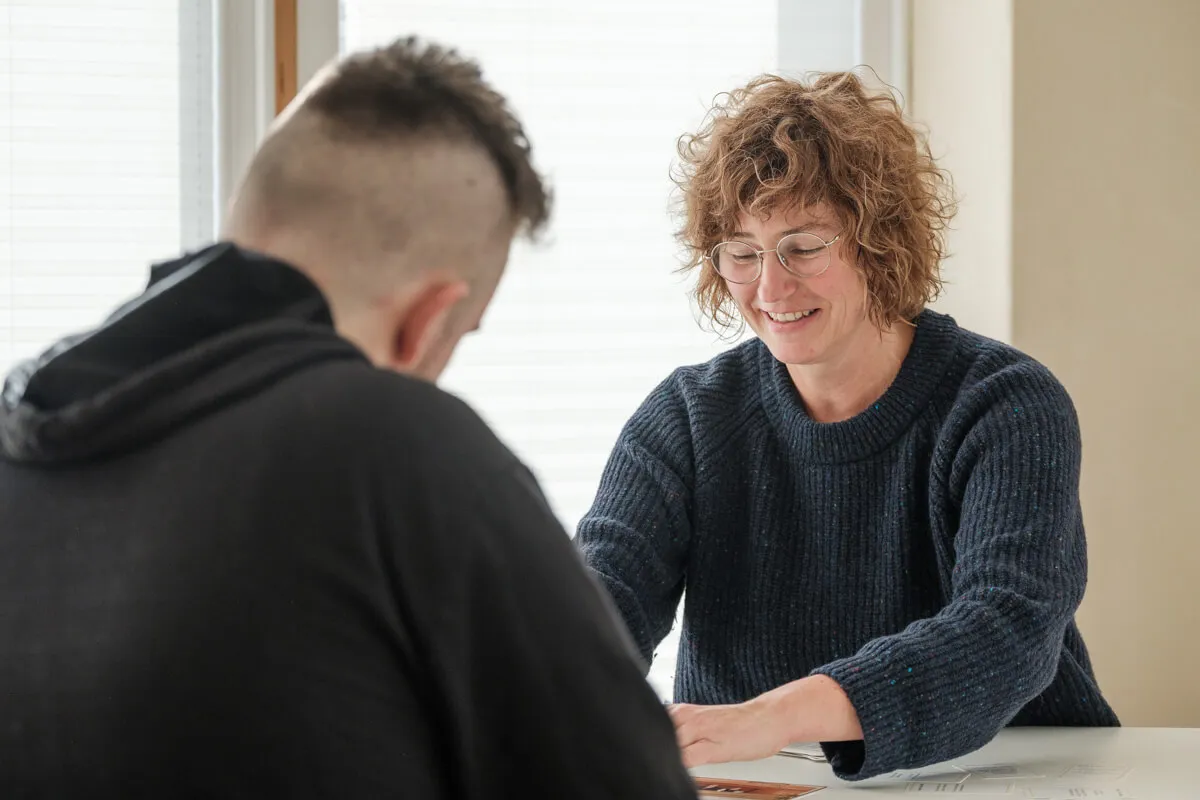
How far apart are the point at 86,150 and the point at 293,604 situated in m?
2.07

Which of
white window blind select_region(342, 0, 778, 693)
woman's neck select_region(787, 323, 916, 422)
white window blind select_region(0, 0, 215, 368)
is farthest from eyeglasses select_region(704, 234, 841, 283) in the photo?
white window blind select_region(0, 0, 215, 368)

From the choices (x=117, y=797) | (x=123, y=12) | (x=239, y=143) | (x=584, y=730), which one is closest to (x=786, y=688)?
(x=584, y=730)

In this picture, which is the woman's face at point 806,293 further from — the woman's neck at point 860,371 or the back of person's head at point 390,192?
the back of person's head at point 390,192

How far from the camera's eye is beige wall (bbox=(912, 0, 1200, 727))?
2.34m

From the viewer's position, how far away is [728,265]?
5.81 feet

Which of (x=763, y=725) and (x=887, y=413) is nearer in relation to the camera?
(x=763, y=725)

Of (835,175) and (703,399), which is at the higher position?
(835,175)

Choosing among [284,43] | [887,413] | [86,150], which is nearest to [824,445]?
[887,413]

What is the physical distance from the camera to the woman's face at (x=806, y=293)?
67.2 inches

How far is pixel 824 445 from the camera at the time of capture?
1.75 m

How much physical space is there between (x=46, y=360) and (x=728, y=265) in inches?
48.3

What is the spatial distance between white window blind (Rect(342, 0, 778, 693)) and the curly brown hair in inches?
29.8

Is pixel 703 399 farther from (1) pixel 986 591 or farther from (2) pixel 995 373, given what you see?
(1) pixel 986 591

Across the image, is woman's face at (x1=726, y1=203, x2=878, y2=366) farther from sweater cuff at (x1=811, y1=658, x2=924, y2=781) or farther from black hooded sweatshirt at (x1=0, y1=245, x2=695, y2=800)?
black hooded sweatshirt at (x1=0, y1=245, x2=695, y2=800)
